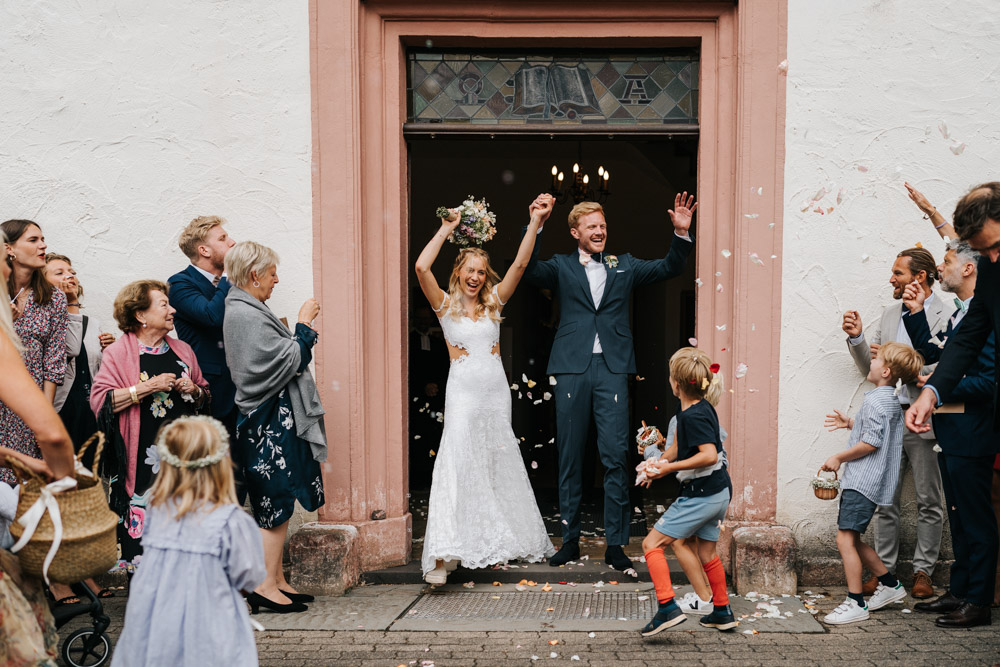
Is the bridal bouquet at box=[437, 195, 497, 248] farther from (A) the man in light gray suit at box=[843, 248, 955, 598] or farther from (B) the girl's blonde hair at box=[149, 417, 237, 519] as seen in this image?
(B) the girl's blonde hair at box=[149, 417, 237, 519]

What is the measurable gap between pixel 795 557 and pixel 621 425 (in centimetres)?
133

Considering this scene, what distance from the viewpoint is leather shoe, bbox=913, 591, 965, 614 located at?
5.09m

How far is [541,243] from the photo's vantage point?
10.5 metres

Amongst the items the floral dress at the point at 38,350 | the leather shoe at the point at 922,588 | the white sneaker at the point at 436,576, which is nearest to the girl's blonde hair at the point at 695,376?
the leather shoe at the point at 922,588

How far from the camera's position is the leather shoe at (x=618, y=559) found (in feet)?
19.1

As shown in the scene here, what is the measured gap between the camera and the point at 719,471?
479 cm

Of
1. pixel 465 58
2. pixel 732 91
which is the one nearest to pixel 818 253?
pixel 732 91

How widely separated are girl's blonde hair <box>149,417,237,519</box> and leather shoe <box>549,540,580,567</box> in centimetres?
297

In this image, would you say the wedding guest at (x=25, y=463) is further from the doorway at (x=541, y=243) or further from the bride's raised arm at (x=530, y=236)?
the doorway at (x=541, y=243)

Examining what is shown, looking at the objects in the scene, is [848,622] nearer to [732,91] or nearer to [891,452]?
[891,452]

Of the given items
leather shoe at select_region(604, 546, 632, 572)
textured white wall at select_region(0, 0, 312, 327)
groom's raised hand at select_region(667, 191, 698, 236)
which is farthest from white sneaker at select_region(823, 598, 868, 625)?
textured white wall at select_region(0, 0, 312, 327)

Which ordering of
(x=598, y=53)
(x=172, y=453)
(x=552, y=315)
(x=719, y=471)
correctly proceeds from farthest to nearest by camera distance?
(x=552, y=315)
(x=598, y=53)
(x=719, y=471)
(x=172, y=453)

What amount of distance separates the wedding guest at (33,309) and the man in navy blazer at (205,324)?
722 millimetres

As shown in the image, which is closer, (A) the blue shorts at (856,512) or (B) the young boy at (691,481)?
(B) the young boy at (691,481)
